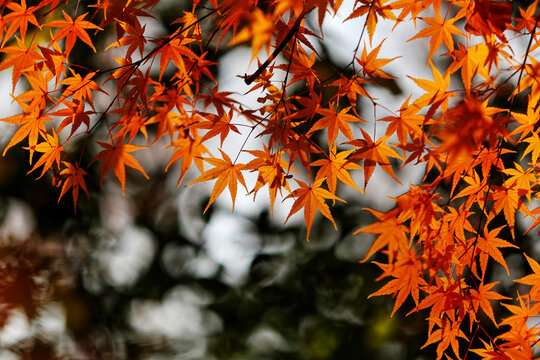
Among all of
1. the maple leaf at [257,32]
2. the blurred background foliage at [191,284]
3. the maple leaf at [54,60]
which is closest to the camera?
the maple leaf at [257,32]

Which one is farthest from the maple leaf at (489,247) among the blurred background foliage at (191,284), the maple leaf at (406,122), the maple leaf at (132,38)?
the blurred background foliage at (191,284)

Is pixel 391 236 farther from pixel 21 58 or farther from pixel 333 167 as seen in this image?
pixel 21 58

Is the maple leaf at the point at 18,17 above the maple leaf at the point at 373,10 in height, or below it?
above

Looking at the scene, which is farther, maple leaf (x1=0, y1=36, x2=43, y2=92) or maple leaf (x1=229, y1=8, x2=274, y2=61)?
maple leaf (x1=0, y1=36, x2=43, y2=92)

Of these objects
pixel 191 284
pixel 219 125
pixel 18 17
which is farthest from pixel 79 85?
pixel 191 284

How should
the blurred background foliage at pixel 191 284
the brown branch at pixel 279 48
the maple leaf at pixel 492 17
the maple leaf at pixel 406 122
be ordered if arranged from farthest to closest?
the blurred background foliage at pixel 191 284 → the maple leaf at pixel 406 122 → the brown branch at pixel 279 48 → the maple leaf at pixel 492 17

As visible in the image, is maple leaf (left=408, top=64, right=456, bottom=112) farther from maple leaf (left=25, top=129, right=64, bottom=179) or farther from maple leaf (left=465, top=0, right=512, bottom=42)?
maple leaf (left=25, top=129, right=64, bottom=179)

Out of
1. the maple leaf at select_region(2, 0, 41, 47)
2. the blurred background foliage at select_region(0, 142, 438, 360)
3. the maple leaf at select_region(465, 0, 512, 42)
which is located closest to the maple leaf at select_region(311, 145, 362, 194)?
the maple leaf at select_region(465, 0, 512, 42)

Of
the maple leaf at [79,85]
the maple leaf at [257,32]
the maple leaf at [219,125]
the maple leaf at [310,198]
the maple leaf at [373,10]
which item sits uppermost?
the maple leaf at [79,85]

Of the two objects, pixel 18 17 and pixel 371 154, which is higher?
pixel 18 17

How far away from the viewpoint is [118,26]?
91 cm

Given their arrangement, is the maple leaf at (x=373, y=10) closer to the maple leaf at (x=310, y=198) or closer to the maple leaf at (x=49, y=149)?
the maple leaf at (x=310, y=198)

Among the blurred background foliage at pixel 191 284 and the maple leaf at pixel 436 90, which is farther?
the blurred background foliage at pixel 191 284

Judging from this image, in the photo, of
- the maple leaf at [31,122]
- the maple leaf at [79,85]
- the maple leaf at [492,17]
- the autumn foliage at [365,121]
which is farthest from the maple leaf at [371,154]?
the maple leaf at [31,122]
